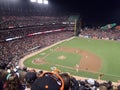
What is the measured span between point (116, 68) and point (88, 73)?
5030 millimetres

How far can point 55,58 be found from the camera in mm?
32562

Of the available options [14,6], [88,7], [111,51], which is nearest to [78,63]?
[111,51]

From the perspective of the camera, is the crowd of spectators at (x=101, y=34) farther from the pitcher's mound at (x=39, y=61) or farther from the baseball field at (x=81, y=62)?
the pitcher's mound at (x=39, y=61)

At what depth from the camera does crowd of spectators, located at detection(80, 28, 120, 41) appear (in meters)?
58.5

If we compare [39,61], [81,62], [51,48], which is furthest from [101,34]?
[39,61]

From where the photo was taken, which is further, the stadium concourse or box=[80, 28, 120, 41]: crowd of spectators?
box=[80, 28, 120, 41]: crowd of spectators

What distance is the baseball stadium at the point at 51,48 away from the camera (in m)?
16.8

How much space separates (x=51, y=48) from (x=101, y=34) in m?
25.6

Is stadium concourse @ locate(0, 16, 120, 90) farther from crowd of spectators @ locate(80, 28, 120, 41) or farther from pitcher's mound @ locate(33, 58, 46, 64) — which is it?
pitcher's mound @ locate(33, 58, 46, 64)

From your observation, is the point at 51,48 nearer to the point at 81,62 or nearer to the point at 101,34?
the point at 81,62

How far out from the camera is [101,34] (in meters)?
60.9

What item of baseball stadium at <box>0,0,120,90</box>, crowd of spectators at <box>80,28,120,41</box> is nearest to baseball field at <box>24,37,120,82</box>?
baseball stadium at <box>0,0,120,90</box>

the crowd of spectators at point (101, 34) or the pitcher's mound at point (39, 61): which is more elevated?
the crowd of spectators at point (101, 34)

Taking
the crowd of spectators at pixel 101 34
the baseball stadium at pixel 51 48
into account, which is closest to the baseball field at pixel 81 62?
the baseball stadium at pixel 51 48
